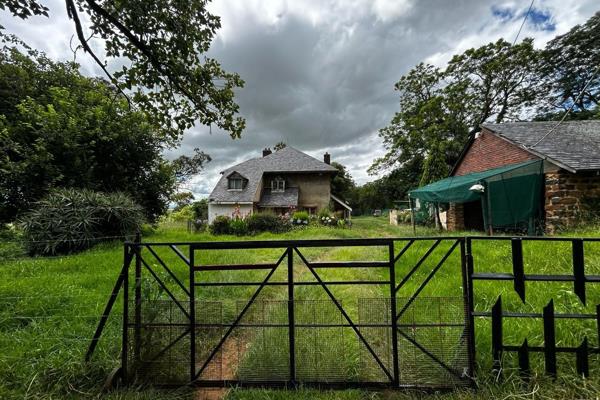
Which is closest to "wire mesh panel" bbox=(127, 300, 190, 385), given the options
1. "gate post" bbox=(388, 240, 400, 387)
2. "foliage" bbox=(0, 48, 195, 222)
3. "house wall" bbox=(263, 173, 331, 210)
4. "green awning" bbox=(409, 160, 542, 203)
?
"gate post" bbox=(388, 240, 400, 387)

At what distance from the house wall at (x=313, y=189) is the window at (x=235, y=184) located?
15.6 feet

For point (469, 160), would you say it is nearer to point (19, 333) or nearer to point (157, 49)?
point (157, 49)

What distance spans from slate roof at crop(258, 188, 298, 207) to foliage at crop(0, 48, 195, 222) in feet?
29.4

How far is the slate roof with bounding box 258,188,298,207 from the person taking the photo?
20839mm

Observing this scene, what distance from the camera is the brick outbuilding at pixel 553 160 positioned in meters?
7.58

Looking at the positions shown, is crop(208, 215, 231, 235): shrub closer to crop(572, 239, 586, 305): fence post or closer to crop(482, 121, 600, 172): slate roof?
crop(572, 239, 586, 305): fence post

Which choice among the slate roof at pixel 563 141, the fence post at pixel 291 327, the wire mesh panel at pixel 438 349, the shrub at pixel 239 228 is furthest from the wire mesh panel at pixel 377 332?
the shrub at pixel 239 228

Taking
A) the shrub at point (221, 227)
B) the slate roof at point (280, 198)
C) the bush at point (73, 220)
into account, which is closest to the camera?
the bush at point (73, 220)

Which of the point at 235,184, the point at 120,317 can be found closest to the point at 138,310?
the point at 120,317

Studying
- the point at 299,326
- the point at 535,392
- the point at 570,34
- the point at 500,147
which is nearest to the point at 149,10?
the point at 299,326

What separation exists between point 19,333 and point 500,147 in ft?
48.6

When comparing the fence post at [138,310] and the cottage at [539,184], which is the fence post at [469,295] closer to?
the fence post at [138,310]

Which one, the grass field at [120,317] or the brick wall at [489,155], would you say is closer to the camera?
the grass field at [120,317]

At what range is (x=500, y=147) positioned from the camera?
10.6 m
